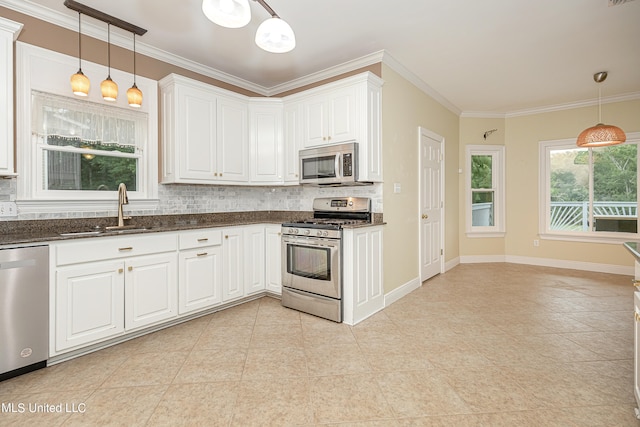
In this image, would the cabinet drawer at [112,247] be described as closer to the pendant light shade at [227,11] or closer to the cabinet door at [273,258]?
the cabinet door at [273,258]

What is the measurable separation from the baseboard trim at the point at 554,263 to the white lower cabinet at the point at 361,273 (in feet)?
10.4

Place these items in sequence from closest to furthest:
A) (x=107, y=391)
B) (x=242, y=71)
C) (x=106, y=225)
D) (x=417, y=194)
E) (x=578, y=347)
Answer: (x=107, y=391) → (x=578, y=347) → (x=106, y=225) → (x=242, y=71) → (x=417, y=194)

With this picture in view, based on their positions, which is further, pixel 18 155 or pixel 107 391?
pixel 18 155

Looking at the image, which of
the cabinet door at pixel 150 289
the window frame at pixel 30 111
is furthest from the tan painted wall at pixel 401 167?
the window frame at pixel 30 111

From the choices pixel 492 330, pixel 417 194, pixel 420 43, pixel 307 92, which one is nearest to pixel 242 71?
pixel 307 92

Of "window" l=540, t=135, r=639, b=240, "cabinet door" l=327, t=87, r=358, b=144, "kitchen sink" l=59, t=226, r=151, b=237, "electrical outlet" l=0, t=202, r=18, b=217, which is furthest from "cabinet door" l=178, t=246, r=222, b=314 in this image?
"window" l=540, t=135, r=639, b=240

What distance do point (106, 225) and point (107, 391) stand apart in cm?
158

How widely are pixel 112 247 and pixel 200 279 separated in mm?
868

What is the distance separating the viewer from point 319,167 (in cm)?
352

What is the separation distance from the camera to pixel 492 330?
284 cm

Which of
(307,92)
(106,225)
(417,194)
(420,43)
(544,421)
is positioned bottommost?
(544,421)

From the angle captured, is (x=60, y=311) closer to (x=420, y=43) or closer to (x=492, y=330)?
(x=492, y=330)

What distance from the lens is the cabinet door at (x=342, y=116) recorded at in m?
3.26

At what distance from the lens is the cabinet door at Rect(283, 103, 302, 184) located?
3.76 metres
